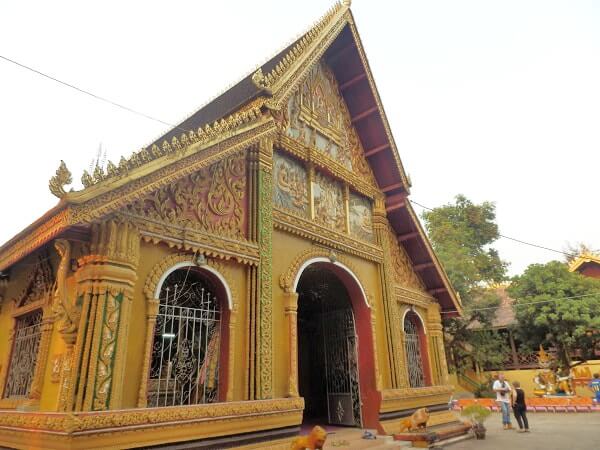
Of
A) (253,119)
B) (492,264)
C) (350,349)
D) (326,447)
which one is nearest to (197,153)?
(253,119)

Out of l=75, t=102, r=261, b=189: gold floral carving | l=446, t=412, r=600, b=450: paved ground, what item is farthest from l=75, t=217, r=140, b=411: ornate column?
l=446, t=412, r=600, b=450: paved ground

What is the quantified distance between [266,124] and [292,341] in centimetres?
344

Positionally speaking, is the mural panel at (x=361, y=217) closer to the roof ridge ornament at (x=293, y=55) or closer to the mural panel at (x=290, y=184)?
the mural panel at (x=290, y=184)

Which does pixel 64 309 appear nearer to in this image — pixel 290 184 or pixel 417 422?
pixel 290 184

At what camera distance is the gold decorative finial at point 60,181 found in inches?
158

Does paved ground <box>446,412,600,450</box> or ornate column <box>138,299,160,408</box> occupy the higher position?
ornate column <box>138,299,160,408</box>

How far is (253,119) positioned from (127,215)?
276cm

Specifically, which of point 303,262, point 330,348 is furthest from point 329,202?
point 330,348

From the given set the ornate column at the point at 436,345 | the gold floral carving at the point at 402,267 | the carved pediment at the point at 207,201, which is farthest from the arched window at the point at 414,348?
the carved pediment at the point at 207,201

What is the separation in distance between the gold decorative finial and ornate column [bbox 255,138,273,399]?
116 inches

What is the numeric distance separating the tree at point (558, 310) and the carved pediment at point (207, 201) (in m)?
16.5

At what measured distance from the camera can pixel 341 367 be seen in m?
8.88

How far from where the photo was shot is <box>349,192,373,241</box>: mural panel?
9.36 meters

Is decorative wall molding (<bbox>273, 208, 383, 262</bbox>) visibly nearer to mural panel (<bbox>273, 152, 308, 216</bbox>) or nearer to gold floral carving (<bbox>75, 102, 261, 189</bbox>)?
mural panel (<bbox>273, 152, 308, 216</bbox>)
